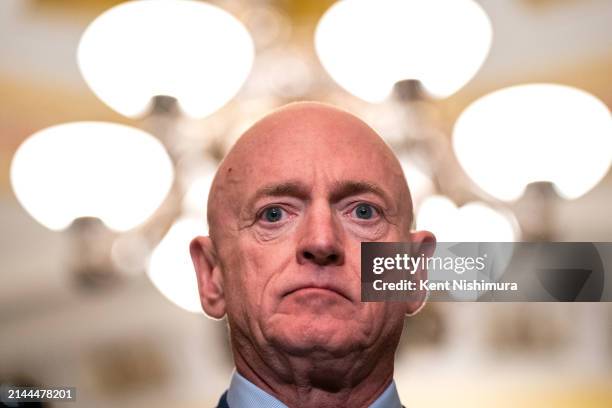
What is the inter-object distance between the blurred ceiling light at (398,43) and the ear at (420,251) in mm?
355

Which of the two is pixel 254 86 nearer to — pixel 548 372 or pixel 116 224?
pixel 116 224

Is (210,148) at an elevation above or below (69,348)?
above

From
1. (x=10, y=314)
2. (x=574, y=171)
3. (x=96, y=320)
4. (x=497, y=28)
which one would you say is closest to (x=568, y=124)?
(x=574, y=171)

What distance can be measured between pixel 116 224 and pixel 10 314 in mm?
249

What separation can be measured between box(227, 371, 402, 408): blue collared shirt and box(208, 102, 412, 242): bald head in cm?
21

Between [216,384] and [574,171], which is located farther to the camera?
[216,384]

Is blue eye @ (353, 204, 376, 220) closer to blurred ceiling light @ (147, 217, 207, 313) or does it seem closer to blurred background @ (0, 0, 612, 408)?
blurred background @ (0, 0, 612, 408)

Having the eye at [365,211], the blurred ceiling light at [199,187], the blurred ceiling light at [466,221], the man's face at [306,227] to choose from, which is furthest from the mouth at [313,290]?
the blurred ceiling light at [199,187]

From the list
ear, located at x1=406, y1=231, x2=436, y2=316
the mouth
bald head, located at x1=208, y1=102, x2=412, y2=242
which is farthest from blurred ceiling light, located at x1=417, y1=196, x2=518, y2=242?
the mouth

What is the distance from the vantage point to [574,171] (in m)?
1.79

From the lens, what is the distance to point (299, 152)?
1.40 m

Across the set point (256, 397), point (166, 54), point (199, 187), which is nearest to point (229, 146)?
point (199, 187)

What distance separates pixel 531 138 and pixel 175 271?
66 cm

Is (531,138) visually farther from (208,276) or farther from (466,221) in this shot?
(208,276)
